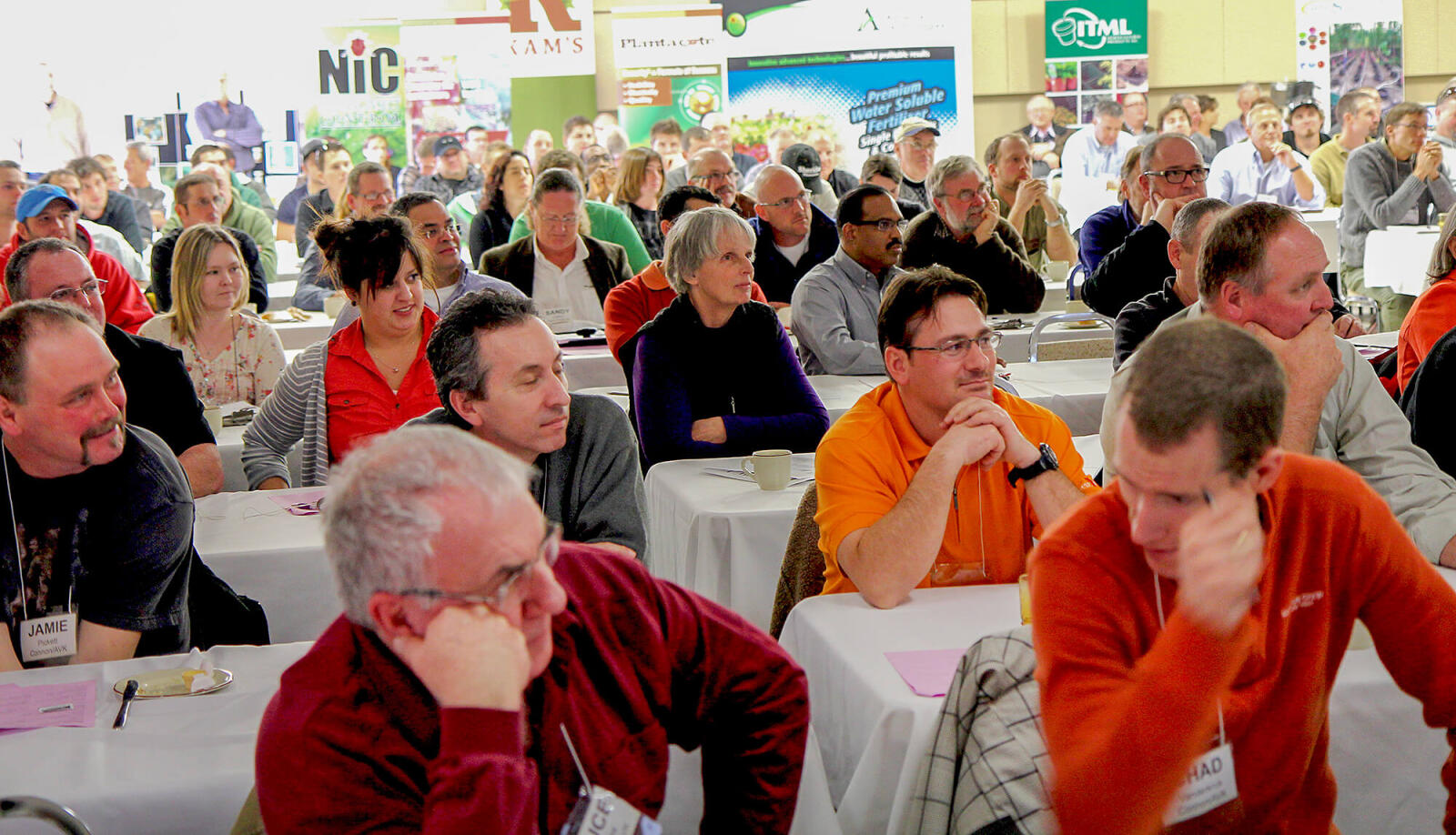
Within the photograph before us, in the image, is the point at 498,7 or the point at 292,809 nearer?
the point at 292,809

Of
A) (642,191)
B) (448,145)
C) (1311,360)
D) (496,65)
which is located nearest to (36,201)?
(642,191)

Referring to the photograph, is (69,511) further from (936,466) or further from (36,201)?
(36,201)

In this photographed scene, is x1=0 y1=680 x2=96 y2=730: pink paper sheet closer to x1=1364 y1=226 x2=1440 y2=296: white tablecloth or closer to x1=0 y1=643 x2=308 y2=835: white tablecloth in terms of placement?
x1=0 y1=643 x2=308 y2=835: white tablecloth

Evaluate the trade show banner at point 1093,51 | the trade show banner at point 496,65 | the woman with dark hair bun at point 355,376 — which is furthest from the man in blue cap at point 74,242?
the trade show banner at point 1093,51

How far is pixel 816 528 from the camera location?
92.6 inches

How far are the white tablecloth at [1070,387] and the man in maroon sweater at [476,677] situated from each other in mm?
2578

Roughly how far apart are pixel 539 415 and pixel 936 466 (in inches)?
28.3

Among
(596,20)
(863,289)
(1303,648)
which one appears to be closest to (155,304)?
(863,289)

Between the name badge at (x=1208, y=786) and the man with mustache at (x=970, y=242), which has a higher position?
the man with mustache at (x=970, y=242)

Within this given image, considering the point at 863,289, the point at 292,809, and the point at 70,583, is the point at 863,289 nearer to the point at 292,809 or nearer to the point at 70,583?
the point at 70,583

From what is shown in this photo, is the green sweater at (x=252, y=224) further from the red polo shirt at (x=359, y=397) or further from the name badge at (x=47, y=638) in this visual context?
the name badge at (x=47, y=638)

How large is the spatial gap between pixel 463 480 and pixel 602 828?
40 cm

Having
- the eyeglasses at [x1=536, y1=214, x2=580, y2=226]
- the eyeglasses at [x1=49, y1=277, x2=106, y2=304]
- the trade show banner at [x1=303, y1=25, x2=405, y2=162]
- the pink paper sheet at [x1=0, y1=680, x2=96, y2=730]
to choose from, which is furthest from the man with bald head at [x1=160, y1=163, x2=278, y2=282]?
the pink paper sheet at [x1=0, y1=680, x2=96, y2=730]

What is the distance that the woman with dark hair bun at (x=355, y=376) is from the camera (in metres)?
3.44
